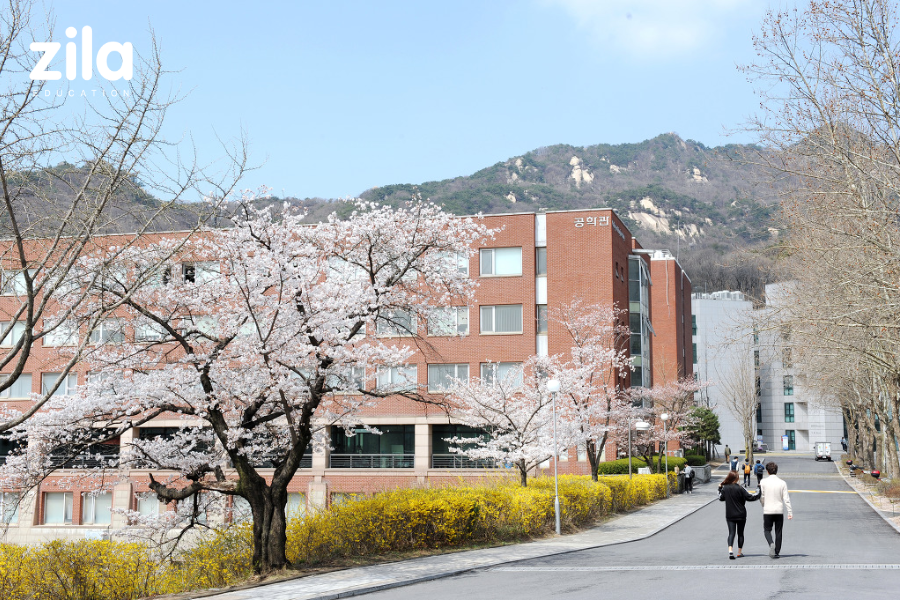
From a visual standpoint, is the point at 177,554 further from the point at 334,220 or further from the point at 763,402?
the point at 763,402

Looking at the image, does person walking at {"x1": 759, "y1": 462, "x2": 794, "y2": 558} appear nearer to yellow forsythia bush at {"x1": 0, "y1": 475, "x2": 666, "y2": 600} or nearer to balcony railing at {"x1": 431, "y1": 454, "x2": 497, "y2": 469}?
yellow forsythia bush at {"x1": 0, "y1": 475, "x2": 666, "y2": 600}

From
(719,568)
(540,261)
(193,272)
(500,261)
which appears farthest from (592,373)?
(193,272)

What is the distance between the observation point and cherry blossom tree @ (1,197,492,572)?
14.7 m

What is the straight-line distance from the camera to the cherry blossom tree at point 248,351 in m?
14.7

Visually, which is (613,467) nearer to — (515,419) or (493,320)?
(493,320)

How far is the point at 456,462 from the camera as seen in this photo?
43625 millimetres

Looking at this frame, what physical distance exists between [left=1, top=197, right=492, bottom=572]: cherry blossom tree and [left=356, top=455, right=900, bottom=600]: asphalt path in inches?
161

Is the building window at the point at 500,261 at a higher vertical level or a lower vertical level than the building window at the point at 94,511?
higher

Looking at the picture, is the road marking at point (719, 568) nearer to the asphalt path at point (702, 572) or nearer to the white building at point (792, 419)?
the asphalt path at point (702, 572)

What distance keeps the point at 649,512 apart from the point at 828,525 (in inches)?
Answer: 269

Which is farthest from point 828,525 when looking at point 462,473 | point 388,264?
point 462,473

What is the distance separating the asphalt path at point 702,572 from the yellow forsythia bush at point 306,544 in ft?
7.35

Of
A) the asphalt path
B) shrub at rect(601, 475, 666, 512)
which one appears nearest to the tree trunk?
the asphalt path

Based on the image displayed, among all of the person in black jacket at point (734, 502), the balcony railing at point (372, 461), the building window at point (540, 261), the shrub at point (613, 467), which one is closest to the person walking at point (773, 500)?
the person in black jacket at point (734, 502)
